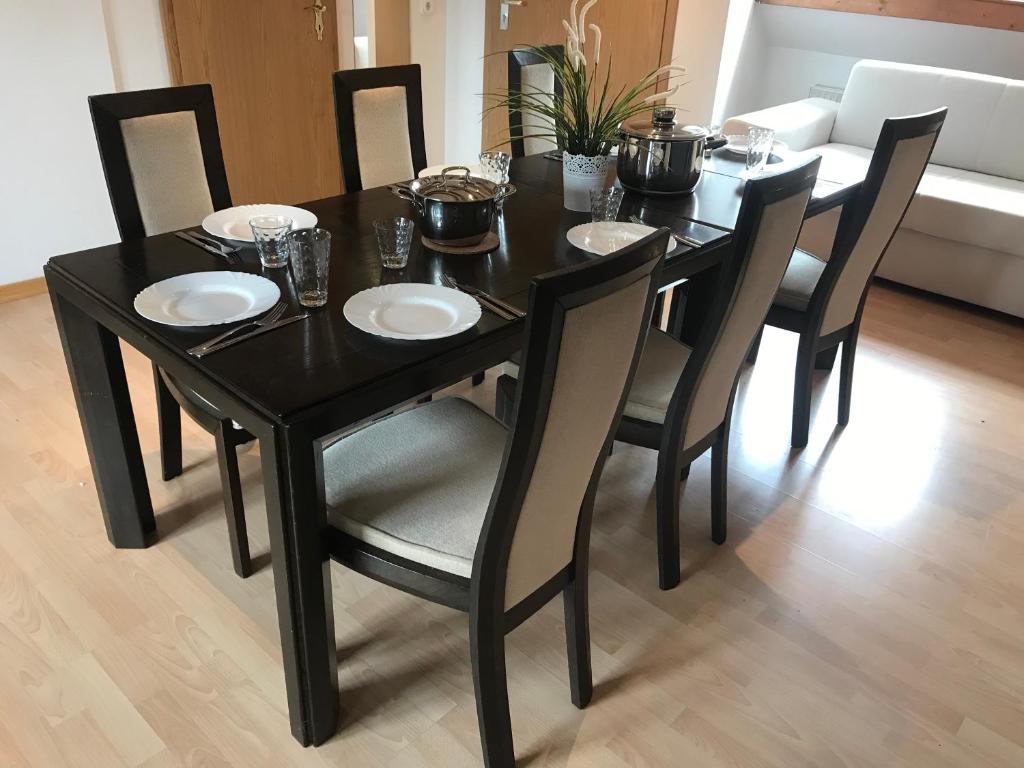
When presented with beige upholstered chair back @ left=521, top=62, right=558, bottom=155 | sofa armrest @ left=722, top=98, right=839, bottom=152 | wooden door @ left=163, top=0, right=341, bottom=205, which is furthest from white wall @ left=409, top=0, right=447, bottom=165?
sofa armrest @ left=722, top=98, right=839, bottom=152

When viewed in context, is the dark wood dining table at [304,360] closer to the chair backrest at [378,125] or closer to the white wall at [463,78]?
the chair backrest at [378,125]

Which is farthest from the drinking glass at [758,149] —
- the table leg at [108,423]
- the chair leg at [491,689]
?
the table leg at [108,423]

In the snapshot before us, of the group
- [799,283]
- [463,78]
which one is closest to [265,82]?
[463,78]

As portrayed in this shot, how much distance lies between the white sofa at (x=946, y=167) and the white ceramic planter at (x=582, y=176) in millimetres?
1615

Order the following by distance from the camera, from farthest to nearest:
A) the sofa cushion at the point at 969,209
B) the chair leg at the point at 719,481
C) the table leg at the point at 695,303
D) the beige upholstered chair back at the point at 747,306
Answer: the sofa cushion at the point at 969,209, the table leg at the point at 695,303, the chair leg at the point at 719,481, the beige upholstered chair back at the point at 747,306

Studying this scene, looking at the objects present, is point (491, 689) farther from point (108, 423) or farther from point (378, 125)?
point (378, 125)

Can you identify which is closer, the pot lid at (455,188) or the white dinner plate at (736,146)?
the pot lid at (455,188)

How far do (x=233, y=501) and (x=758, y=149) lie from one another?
67.4 inches

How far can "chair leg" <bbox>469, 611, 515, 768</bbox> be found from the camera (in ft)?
4.33

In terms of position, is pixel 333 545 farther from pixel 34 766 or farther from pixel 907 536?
pixel 907 536

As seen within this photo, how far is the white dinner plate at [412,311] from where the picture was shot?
1.38 metres

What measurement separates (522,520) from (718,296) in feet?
2.05

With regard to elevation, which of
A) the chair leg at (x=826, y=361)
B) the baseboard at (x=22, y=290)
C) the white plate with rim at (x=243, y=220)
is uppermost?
the white plate with rim at (x=243, y=220)

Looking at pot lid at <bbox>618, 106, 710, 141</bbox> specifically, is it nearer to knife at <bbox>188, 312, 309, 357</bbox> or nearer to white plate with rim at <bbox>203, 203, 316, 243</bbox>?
white plate with rim at <bbox>203, 203, 316, 243</bbox>
